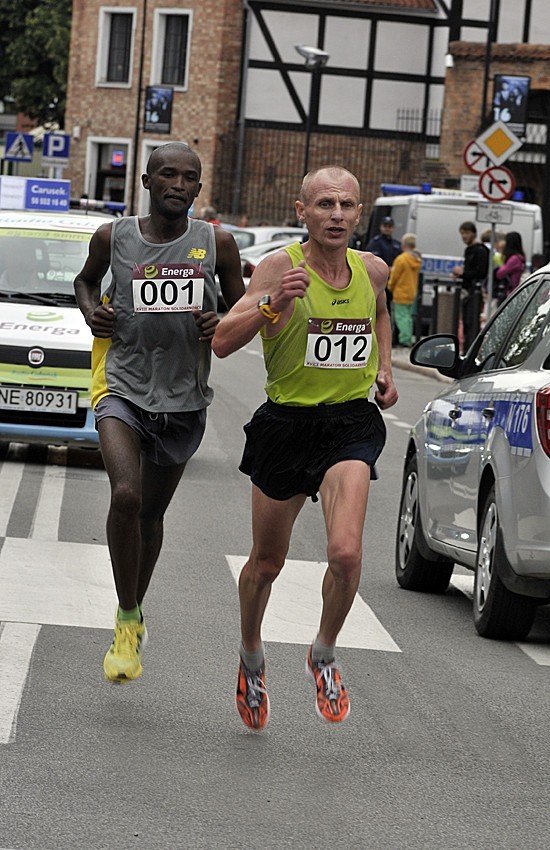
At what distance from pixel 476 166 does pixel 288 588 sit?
18.2 m

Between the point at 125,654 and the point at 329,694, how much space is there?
74 centimetres

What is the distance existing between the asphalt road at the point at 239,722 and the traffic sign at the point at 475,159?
54.6ft

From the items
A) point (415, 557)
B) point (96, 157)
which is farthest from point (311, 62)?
point (415, 557)

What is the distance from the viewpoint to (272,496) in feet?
20.5

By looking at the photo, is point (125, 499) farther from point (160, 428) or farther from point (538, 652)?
point (538, 652)

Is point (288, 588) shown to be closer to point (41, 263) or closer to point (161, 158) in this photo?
point (161, 158)

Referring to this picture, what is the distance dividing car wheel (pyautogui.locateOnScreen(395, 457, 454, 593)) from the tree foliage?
202 feet

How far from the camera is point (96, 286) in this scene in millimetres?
7062

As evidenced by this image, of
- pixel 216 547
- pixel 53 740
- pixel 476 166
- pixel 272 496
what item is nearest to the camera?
pixel 53 740

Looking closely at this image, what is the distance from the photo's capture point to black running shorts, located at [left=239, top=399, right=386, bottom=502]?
6.25 meters

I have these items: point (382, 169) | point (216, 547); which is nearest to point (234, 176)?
point (382, 169)

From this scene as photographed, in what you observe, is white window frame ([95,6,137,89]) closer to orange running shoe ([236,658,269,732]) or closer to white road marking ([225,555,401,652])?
white road marking ([225,555,401,652])

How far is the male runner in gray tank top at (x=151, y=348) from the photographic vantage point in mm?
6570

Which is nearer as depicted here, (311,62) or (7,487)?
(7,487)
